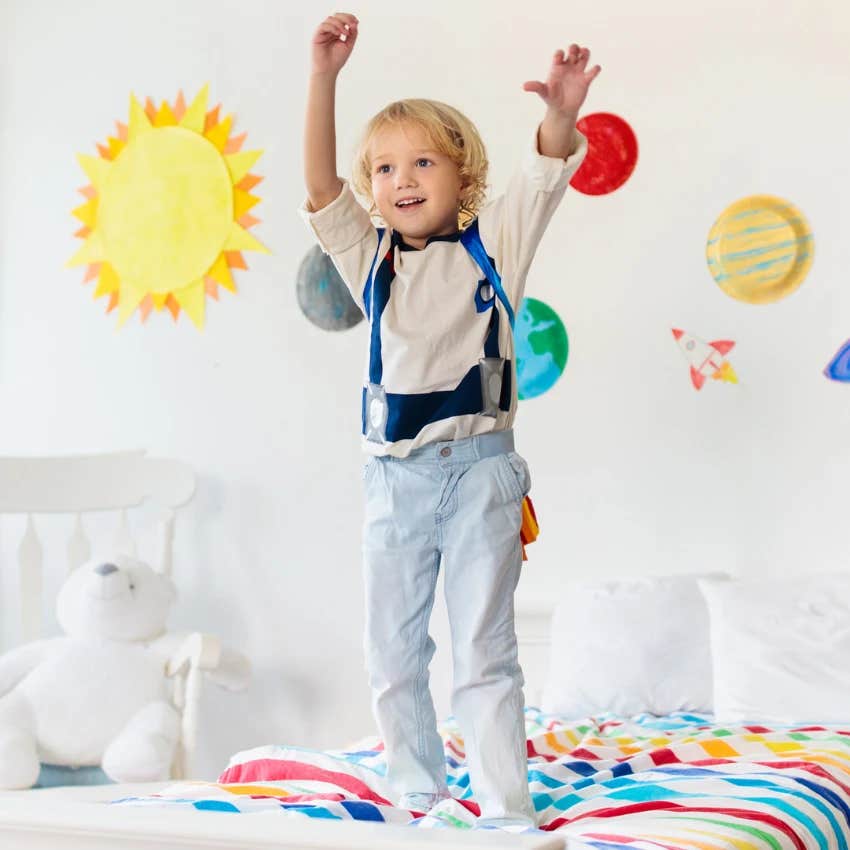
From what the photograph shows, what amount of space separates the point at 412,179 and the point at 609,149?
43.6 inches

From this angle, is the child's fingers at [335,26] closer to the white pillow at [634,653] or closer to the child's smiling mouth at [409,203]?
the child's smiling mouth at [409,203]

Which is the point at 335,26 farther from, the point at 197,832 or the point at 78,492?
the point at 78,492

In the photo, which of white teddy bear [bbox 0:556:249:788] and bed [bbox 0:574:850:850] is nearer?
bed [bbox 0:574:850:850]

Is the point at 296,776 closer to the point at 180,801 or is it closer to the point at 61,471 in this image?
the point at 180,801

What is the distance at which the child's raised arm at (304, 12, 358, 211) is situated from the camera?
1.50 metres

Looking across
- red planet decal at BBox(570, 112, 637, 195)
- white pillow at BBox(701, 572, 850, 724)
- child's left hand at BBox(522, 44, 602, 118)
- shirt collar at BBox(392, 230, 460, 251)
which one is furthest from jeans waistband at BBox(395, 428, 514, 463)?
red planet decal at BBox(570, 112, 637, 195)

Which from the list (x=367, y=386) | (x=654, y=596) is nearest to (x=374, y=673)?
(x=367, y=386)

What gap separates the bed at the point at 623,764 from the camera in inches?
44.1

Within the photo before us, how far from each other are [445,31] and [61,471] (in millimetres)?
1184

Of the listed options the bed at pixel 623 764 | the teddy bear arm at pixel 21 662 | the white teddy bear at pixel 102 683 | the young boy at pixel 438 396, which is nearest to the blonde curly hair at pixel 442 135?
the young boy at pixel 438 396

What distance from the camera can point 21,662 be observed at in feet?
8.02

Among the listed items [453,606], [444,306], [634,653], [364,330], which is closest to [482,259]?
[444,306]

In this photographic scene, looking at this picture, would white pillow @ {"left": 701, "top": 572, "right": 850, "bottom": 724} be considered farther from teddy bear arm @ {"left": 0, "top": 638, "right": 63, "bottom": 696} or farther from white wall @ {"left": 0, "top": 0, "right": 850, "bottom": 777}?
teddy bear arm @ {"left": 0, "top": 638, "right": 63, "bottom": 696}

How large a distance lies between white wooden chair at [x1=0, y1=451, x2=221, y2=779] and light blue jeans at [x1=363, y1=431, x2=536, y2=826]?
1226mm
